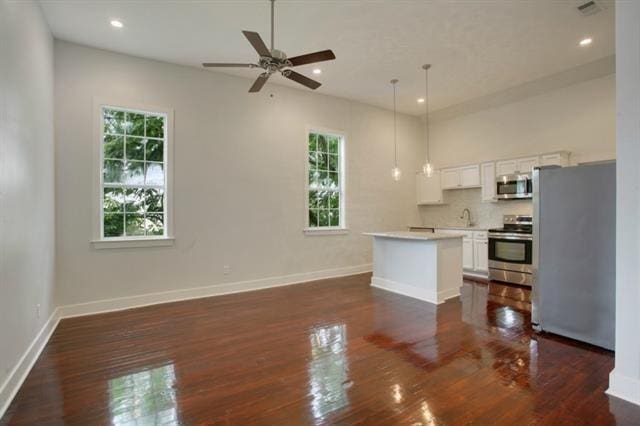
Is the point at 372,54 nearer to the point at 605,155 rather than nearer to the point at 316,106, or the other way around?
the point at 316,106

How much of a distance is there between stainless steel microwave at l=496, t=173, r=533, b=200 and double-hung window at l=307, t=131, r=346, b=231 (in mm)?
2950

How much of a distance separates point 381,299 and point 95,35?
4989 millimetres

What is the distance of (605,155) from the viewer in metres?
4.99

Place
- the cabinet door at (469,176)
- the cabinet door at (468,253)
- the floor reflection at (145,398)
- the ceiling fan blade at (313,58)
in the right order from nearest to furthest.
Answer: the floor reflection at (145,398), the ceiling fan blade at (313,58), the cabinet door at (468,253), the cabinet door at (469,176)

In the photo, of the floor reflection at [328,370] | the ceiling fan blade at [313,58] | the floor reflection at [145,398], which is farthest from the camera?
the ceiling fan blade at [313,58]

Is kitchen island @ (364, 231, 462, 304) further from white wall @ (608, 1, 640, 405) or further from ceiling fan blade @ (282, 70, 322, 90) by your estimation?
ceiling fan blade @ (282, 70, 322, 90)

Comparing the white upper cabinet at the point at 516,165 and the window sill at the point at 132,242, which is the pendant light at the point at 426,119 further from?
the window sill at the point at 132,242

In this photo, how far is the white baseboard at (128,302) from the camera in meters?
2.33

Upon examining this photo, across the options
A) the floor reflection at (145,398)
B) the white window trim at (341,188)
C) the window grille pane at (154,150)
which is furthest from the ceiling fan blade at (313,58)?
the white window trim at (341,188)

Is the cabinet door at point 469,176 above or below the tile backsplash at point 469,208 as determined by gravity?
above

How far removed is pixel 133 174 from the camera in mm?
4438

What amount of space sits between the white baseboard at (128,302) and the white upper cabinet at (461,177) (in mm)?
2508

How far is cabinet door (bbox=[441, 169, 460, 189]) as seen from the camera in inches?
268

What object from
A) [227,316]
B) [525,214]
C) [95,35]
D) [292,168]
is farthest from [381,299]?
[95,35]
